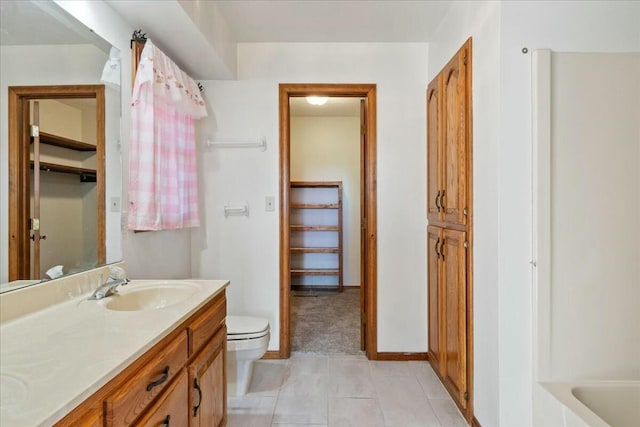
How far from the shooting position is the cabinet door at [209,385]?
118 centimetres

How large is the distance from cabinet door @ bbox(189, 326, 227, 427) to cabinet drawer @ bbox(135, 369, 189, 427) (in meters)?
A: 0.04

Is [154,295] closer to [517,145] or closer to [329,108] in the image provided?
[517,145]

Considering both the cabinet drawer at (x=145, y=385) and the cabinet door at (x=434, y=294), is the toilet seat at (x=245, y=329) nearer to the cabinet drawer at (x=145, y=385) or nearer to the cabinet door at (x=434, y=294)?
the cabinet drawer at (x=145, y=385)

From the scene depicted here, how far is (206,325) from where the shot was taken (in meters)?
1.30

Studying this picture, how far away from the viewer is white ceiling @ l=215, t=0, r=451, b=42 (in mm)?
1995

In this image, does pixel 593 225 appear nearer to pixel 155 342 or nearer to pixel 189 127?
pixel 155 342

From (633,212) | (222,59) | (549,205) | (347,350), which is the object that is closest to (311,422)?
(347,350)

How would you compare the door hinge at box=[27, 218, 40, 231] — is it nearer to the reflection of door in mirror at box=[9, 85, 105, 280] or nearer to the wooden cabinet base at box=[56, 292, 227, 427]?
the reflection of door in mirror at box=[9, 85, 105, 280]

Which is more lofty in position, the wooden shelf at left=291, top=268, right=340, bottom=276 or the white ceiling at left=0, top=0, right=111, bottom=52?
the white ceiling at left=0, top=0, right=111, bottom=52

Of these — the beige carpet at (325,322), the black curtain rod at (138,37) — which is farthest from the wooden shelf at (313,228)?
the black curtain rod at (138,37)

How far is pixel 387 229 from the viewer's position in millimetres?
2498

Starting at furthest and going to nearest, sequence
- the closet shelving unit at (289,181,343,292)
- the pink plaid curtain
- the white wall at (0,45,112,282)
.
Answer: the closet shelving unit at (289,181,343,292)
the pink plaid curtain
the white wall at (0,45,112,282)

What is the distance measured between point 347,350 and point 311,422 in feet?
3.07

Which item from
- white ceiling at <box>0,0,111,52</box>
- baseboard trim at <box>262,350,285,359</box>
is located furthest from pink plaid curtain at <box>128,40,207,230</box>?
baseboard trim at <box>262,350,285,359</box>
